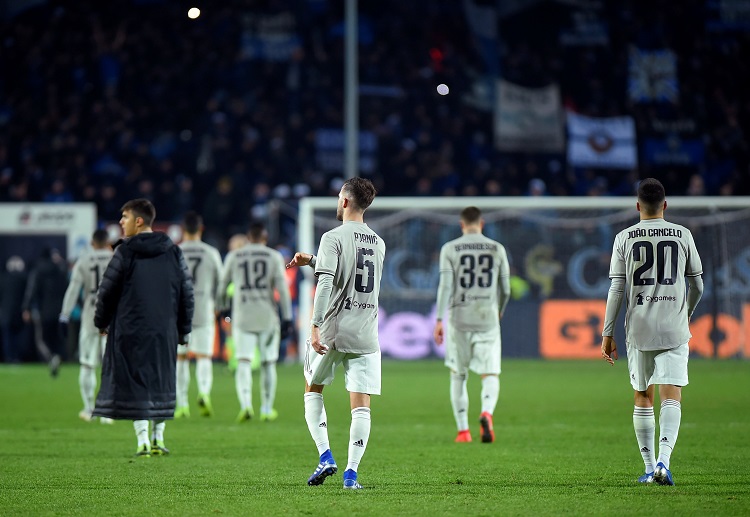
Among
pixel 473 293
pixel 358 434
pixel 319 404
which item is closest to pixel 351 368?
pixel 319 404

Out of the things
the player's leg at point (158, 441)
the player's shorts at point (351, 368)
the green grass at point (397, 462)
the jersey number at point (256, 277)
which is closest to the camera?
the green grass at point (397, 462)

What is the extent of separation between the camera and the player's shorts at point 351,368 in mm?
9047

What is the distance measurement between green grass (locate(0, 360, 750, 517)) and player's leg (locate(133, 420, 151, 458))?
0.65 ft

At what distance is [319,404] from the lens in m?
9.17

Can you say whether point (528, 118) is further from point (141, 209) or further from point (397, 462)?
point (141, 209)

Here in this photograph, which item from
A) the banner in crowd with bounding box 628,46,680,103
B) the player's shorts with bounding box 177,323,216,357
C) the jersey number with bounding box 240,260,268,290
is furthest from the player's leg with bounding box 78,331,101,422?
the banner in crowd with bounding box 628,46,680,103

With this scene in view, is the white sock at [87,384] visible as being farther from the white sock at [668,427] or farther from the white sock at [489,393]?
the white sock at [668,427]

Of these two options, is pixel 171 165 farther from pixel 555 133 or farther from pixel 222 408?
pixel 222 408

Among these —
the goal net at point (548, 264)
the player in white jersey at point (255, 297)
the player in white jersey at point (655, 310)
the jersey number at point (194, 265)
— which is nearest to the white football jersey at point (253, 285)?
the player in white jersey at point (255, 297)

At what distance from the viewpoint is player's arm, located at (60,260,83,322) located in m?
14.2

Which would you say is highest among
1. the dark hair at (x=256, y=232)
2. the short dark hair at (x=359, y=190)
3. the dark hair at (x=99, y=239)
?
the dark hair at (x=256, y=232)

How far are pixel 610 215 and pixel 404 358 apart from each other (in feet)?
17.9

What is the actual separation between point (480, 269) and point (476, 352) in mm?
877

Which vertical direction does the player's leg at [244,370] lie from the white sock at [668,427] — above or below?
above
